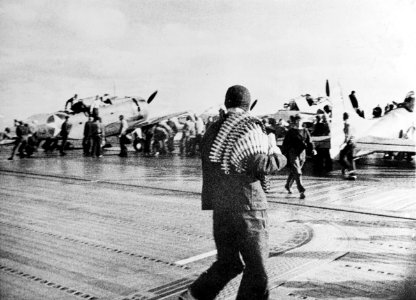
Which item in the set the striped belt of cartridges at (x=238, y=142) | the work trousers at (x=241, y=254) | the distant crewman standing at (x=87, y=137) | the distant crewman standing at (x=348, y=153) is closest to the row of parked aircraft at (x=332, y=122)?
the distant crewman standing at (x=348, y=153)

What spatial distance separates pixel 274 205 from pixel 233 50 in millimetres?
2210

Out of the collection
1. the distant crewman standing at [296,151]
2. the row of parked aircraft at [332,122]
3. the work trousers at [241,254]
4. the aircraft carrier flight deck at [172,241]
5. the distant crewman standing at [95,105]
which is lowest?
the aircraft carrier flight deck at [172,241]

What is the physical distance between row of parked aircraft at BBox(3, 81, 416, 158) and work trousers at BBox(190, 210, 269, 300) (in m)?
7.62

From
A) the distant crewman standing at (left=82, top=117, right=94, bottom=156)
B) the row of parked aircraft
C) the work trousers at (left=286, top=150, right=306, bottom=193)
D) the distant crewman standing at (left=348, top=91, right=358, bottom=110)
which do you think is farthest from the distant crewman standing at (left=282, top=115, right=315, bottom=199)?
the distant crewman standing at (left=82, top=117, right=94, bottom=156)

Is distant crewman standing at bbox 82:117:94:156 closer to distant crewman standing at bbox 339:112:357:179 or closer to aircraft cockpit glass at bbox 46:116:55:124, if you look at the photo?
aircraft cockpit glass at bbox 46:116:55:124

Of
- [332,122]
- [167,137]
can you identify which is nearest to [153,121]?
[167,137]

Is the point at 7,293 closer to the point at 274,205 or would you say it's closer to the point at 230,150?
the point at 230,150

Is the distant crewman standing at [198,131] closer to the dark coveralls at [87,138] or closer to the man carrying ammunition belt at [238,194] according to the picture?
the dark coveralls at [87,138]

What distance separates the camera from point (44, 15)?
191 inches

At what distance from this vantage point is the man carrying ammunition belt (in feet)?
8.52

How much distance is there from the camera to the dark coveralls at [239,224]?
2.59 metres

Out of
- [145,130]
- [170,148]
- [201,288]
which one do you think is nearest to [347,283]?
[201,288]

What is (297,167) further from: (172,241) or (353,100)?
(353,100)

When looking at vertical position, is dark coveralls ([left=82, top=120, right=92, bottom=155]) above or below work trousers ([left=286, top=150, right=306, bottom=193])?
above
